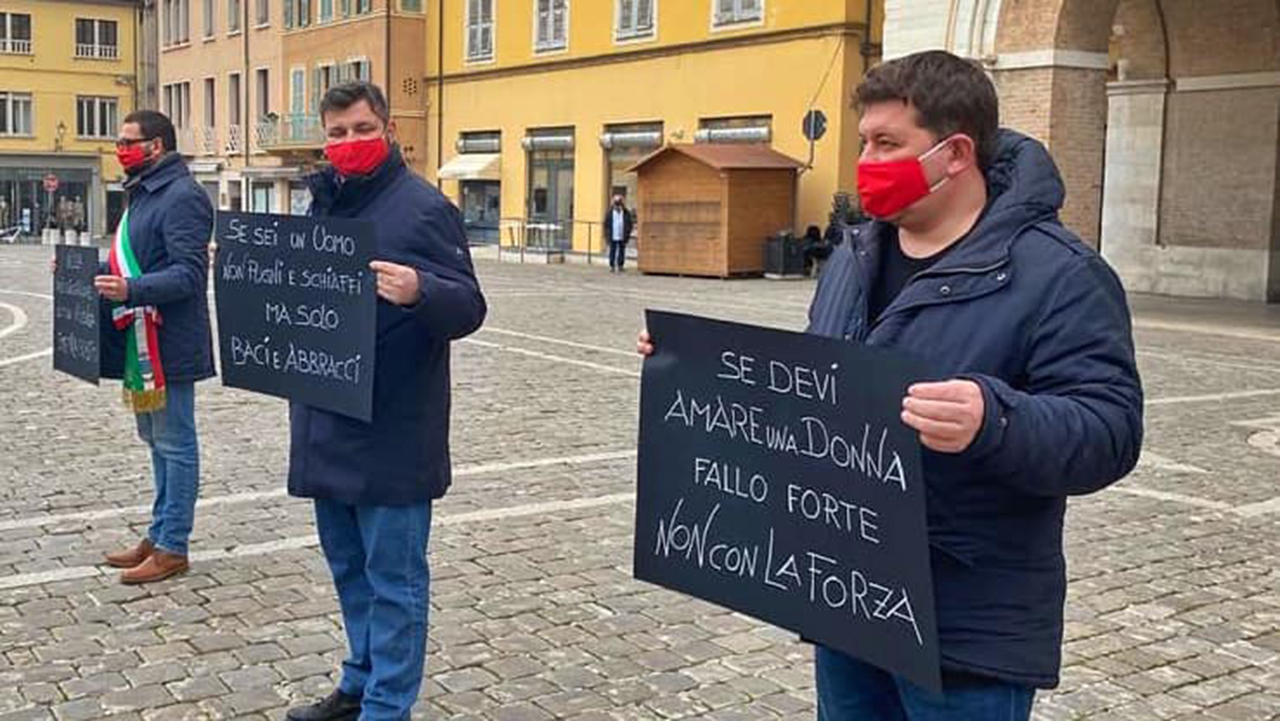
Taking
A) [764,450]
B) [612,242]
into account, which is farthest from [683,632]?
[612,242]

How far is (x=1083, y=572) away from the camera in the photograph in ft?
20.7

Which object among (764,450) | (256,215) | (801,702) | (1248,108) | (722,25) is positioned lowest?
(801,702)

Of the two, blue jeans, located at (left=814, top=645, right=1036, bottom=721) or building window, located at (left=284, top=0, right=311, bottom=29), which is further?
building window, located at (left=284, top=0, right=311, bottom=29)

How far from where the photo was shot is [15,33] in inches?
2334

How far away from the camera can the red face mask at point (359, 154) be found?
399 cm

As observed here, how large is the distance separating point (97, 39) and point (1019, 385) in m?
65.6

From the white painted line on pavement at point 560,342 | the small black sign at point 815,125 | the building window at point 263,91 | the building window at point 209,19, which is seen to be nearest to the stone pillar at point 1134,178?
the small black sign at point 815,125

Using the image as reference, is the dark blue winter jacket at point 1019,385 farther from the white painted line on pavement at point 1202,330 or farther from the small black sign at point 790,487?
the white painted line on pavement at point 1202,330

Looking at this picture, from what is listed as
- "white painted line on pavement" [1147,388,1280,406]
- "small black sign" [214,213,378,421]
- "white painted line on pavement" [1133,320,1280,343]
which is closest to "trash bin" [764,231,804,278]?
"white painted line on pavement" [1133,320,1280,343]

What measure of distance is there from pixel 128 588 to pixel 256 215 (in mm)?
2010

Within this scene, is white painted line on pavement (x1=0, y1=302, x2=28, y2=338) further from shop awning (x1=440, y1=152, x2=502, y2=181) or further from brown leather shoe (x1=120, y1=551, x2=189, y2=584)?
shop awning (x1=440, y1=152, x2=502, y2=181)

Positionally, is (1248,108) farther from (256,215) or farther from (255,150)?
(255,150)

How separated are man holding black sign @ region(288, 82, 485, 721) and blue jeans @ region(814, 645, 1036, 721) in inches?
60.1

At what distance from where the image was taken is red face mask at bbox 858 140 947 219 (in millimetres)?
2473
